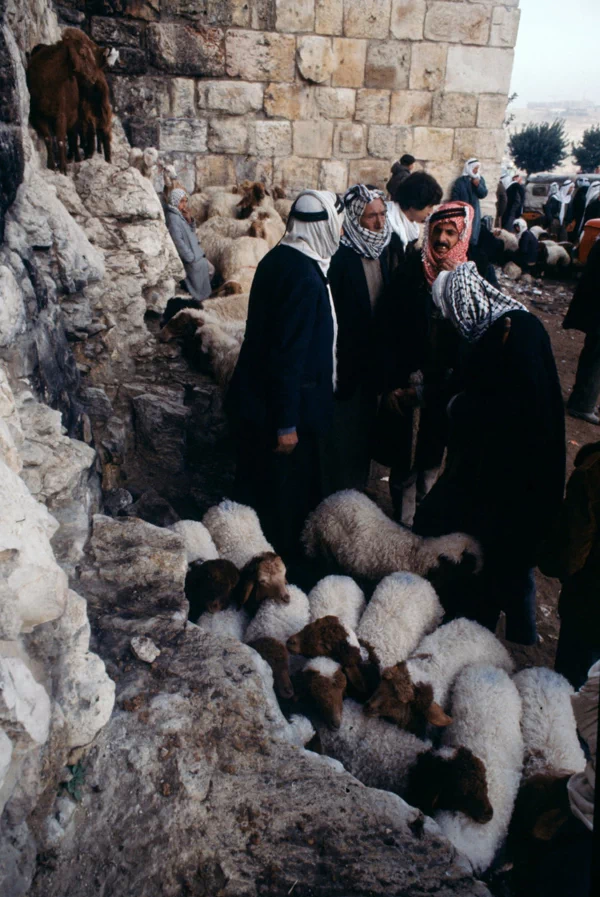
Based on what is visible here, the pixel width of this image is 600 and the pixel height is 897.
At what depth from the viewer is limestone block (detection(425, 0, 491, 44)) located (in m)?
8.67

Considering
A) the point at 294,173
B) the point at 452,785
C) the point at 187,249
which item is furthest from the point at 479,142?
the point at 452,785

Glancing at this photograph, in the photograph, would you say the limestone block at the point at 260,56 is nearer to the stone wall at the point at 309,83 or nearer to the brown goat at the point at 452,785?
the stone wall at the point at 309,83

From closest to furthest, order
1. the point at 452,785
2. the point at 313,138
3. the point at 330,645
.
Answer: the point at 452,785, the point at 330,645, the point at 313,138

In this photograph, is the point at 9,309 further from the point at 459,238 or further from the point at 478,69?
the point at 478,69

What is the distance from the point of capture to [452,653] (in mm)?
3045

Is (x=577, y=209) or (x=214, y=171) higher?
(x=214, y=171)

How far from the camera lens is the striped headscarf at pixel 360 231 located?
4094 mm

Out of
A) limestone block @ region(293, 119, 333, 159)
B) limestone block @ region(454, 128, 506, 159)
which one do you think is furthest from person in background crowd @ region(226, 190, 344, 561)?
limestone block @ region(454, 128, 506, 159)

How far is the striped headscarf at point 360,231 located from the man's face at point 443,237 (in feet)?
1.19

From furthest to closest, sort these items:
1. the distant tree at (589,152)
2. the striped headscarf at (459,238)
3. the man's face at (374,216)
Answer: the distant tree at (589,152), the man's face at (374,216), the striped headscarf at (459,238)

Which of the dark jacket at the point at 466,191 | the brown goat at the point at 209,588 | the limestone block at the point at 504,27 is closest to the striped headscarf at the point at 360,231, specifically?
the brown goat at the point at 209,588

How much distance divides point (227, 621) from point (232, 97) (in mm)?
8046

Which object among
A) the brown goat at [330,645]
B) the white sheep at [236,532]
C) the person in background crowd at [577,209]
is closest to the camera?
the brown goat at [330,645]

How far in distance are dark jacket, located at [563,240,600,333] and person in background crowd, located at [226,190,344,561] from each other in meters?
3.70
